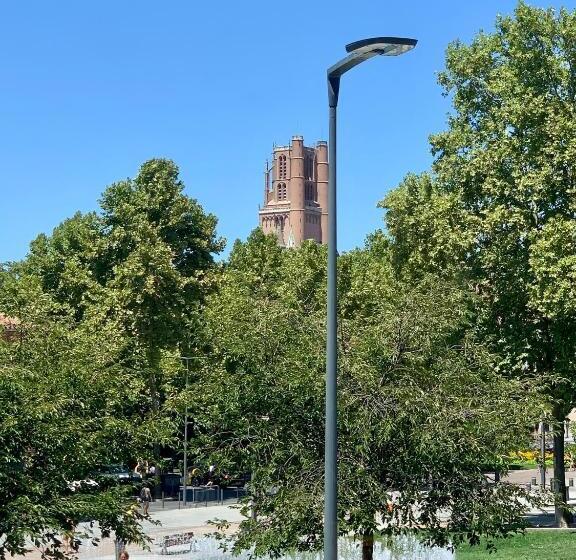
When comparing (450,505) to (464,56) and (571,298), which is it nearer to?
(571,298)

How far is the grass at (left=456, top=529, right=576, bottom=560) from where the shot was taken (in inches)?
1081

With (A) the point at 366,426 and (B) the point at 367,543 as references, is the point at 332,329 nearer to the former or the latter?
(A) the point at 366,426

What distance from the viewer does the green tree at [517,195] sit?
115 feet

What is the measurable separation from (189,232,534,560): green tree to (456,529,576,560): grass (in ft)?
23.2

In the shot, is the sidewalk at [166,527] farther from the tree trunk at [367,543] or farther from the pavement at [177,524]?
the tree trunk at [367,543]

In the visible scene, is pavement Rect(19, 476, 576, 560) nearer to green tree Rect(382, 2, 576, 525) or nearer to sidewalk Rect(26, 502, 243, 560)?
sidewalk Rect(26, 502, 243, 560)

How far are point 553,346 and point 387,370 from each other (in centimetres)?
1797

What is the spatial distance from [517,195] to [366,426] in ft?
64.5

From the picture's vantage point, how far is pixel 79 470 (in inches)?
657

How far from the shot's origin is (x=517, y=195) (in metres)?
36.2

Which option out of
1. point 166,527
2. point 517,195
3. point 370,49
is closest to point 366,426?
point 370,49

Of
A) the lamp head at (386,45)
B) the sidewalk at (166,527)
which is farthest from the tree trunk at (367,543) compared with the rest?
the lamp head at (386,45)

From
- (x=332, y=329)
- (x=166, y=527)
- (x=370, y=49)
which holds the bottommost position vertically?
(x=166, y=527)

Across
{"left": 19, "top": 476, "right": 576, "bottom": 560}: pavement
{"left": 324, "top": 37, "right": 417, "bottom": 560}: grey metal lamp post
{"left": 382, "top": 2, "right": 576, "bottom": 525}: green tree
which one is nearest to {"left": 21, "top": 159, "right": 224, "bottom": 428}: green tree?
{"left": 19, "top": 476, "right": 576, "bottom": 560}: pavement
